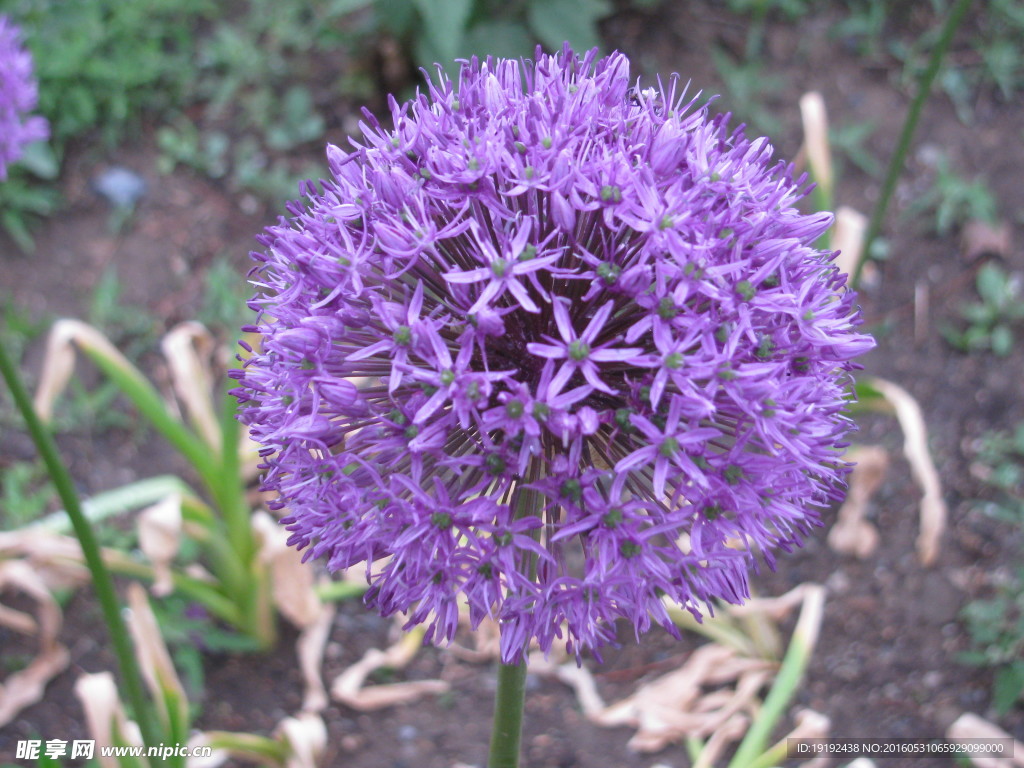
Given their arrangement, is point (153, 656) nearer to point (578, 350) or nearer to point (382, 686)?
point (382, 686)

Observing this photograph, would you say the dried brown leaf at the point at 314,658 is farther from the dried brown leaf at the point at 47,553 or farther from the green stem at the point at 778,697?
the green stem at the point at 778,697

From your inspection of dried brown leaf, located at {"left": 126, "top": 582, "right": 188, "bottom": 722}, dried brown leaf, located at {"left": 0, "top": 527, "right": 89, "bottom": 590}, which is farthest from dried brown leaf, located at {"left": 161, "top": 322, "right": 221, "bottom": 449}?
dried brown leaf, located at {"left": 126, "top": 582, "right": 188, "bottom": 722}

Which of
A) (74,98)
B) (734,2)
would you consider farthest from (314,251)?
(734,2)

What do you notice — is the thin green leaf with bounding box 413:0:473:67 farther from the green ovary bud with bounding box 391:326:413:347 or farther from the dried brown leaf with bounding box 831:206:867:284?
the green ovary bud with bounding box 391:326:413:347

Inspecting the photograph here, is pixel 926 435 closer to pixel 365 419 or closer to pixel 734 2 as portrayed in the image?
pixel 734 2

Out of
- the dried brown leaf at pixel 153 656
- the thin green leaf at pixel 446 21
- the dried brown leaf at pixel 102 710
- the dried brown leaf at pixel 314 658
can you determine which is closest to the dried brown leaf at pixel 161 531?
the dried brown leaf at pixel 153 656

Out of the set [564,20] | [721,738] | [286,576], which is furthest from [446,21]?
[721,738]

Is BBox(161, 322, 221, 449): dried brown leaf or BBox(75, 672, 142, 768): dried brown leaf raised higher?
BBox(161, 322, 221, 449): dried brown leaf
